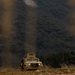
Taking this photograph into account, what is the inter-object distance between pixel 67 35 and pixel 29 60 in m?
117

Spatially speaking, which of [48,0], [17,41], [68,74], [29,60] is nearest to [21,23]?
→ [17,41]

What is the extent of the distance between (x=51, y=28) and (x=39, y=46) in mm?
Result: 13915

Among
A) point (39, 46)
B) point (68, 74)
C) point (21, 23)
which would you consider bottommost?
point (68, 74)

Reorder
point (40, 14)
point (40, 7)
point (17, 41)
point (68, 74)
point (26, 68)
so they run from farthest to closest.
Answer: point (40, 14)
point (40, 7)
point (17, 41)
point (26, 68)
point (68, 74)

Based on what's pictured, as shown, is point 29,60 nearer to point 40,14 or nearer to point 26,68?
point 26,68

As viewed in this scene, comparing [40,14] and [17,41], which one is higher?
[40,14]

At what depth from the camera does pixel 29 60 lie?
35.1 meters

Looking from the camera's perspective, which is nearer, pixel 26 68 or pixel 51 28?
pixel 26 68

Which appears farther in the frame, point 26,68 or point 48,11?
point 48,11

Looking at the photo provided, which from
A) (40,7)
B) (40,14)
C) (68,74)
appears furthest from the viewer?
(40,14)

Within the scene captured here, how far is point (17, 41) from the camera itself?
159m

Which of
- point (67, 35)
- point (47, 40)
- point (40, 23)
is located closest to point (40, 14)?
point (40, 23)

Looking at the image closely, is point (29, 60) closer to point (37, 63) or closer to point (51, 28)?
point (37, 63)

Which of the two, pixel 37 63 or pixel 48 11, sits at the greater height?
pixel 48 11
